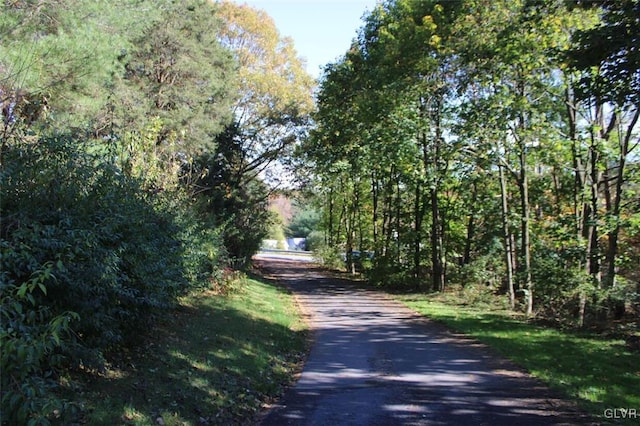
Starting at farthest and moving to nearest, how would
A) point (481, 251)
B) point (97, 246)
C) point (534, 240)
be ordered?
point (481, 251) → point (534, 240) → point (97, 246)

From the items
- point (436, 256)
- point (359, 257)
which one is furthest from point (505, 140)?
point (359, 257)

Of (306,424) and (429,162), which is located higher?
(429,162)

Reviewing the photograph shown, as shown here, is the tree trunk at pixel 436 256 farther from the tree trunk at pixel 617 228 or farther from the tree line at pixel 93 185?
the tree line at pixel 93 185

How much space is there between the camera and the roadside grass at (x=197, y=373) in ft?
17.4

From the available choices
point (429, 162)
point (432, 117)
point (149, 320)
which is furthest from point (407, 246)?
point (149, 320)

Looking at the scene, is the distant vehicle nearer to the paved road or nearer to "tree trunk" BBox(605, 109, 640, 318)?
"tree trunk" BBox(605, 109, 640, 318)

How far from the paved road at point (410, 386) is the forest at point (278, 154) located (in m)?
2.68

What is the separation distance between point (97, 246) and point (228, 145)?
68.4ft

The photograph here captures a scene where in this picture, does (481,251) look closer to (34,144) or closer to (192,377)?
(192,377)

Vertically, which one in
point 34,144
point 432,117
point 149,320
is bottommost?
point 149,320

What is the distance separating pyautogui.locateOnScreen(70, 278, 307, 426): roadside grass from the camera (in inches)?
209

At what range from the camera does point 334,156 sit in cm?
2553

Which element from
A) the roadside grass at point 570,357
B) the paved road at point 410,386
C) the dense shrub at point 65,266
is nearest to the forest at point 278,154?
the dense shrub at point 65,266

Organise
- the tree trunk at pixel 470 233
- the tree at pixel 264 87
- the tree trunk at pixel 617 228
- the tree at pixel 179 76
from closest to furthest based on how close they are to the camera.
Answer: the tree trunk at pixel 617 228 < the tree at pixel 179 76 < the tree trunk at pixel 470 233 < the tree at pixel 264 87
